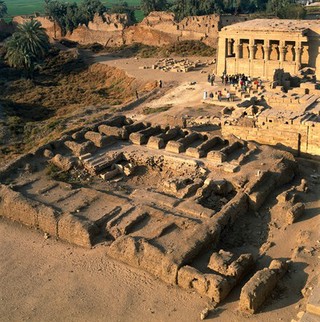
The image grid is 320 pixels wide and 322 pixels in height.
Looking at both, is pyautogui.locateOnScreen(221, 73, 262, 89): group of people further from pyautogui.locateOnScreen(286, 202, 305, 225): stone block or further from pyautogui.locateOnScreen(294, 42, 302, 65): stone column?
pyautogui.locateOnScreen(286, 202, 305, 225): stone block

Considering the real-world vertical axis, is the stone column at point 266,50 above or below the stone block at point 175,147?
above

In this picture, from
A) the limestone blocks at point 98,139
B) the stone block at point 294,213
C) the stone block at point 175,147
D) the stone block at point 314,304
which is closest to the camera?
the stone block at point 314,304

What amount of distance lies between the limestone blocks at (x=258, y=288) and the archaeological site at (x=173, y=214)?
0.03 meters

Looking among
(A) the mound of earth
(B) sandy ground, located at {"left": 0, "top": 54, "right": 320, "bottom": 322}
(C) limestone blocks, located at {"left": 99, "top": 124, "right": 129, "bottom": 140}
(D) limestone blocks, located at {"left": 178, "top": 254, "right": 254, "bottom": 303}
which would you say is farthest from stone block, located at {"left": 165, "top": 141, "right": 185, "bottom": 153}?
(A) the mound of earth

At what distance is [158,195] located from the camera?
17.8 m

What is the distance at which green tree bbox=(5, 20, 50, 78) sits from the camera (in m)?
46.7

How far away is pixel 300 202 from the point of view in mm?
17328

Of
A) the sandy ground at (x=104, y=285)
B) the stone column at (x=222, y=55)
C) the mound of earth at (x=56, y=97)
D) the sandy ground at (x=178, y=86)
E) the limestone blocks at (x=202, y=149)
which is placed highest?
the stone column at (x=222, y=55)

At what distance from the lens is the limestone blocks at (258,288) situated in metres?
12.4

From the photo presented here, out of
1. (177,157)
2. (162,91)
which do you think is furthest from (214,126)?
(162,91)

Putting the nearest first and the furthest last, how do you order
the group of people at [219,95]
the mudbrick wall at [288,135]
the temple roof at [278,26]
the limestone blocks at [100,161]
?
the limestone blocks at [100,161], the mudbrick wall at [288,135], the group of people at [219,95], the temple roof at [278,26]

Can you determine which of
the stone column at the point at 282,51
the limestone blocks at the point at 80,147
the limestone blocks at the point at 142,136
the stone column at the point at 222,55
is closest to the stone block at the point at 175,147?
the limestone blocks at the point at 142,136

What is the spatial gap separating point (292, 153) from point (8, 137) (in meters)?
16.6

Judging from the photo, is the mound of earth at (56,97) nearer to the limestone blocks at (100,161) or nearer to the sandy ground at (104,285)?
the limestone blocks at (100,161)
